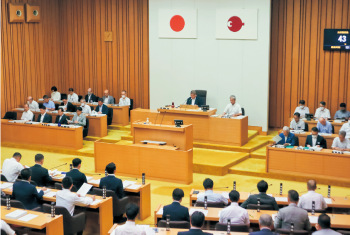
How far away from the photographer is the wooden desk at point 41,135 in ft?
37.2

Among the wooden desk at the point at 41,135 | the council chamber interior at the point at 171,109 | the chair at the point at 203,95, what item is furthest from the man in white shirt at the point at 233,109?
the wooden desk at the point at 41,135

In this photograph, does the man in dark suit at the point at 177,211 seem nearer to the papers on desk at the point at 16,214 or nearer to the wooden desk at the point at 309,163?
the papers on desk at the point at 16,214

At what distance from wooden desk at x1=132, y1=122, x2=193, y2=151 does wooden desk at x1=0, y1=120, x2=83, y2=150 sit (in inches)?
92.6

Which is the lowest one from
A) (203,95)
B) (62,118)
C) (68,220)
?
(68,220)

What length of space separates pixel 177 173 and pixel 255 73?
4.77 meters

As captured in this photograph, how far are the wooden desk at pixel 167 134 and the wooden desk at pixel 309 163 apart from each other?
1.82 meters

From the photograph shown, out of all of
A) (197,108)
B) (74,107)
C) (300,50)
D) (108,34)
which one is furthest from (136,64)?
(300,50)

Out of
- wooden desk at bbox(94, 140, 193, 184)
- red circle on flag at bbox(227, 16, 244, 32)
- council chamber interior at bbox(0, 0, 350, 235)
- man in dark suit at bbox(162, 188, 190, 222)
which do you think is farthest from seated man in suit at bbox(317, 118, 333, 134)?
man in dark suit at bbox(162, 188, 190, 222)

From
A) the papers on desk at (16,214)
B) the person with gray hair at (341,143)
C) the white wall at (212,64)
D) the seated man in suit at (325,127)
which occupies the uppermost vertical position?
the white wall at (212,64)

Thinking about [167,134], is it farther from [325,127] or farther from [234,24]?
[234,24]

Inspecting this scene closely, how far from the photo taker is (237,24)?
40.0ft

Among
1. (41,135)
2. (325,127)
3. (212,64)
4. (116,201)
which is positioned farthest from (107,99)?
(116,201)

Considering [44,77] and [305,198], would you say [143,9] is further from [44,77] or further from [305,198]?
[305,198]

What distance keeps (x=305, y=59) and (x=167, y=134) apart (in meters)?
5.29
